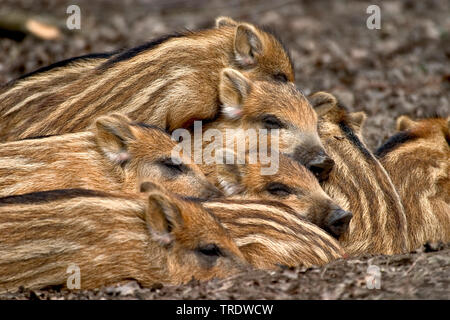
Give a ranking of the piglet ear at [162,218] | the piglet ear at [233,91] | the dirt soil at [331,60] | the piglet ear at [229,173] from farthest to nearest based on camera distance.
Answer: the piglet ear at [233,91] → the piglet ear at [229,173] → the piglet ear at [162,218] → the dirt soil at [331,60]

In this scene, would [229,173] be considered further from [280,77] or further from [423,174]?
[423,174]

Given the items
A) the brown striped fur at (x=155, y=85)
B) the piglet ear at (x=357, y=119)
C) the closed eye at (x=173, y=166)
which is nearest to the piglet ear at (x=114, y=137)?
the closed eye at (x=173, y=166)

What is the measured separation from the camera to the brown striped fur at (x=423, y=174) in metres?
5.67

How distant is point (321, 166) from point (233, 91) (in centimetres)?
87

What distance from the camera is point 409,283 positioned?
4.02m

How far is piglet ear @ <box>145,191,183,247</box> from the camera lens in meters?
4.29

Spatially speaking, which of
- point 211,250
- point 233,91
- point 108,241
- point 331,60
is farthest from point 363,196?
point 331,60

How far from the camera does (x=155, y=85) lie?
18.8 feet

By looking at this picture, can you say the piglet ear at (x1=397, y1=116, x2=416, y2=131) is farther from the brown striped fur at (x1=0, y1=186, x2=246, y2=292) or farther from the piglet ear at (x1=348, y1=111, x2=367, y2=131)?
the brown striped fur at (x1=0, y1=186, x2=246, y2=292)

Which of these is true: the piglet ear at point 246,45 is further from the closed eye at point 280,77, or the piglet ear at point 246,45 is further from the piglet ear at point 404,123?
the piglet ear at point 404,123

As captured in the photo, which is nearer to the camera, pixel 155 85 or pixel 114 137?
pixel 114 137

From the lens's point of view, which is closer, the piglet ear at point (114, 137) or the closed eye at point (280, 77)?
the piglet ear at point (114, 137)

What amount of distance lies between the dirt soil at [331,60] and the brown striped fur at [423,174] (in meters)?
0.55

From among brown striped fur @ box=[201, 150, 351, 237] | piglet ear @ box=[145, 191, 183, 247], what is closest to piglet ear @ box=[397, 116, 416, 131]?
brown striped fur @ box=[201, 150, 351, 237]
